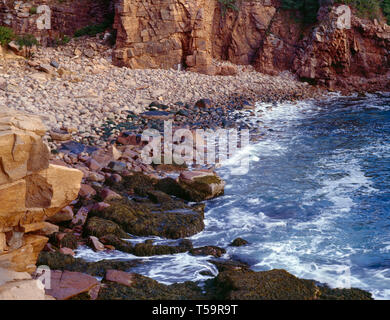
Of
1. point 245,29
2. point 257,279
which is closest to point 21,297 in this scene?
point 257,279

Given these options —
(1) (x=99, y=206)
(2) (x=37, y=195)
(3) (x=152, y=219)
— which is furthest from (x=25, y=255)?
(3) (x=152, y=219)

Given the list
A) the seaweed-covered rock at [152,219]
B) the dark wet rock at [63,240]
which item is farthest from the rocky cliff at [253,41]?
the dark wet rock at [63,240]

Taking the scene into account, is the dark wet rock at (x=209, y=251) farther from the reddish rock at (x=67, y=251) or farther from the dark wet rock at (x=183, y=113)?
the dark wet rock at (x=183, y=113)

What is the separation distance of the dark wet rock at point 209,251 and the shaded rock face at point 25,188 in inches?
84.6

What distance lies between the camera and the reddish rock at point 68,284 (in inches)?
187

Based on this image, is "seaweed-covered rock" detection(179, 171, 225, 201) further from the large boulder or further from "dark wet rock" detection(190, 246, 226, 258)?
the large boulder

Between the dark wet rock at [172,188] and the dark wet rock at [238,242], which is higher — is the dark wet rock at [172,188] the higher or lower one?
the higher one

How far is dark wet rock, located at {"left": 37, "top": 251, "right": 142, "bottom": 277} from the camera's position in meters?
5.64

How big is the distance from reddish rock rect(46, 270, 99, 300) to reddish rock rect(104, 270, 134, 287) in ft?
0.74

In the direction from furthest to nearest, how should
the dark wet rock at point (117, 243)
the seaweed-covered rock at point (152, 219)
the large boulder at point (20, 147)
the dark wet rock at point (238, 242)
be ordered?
the seaweed-covered rock at point (152, 219) → the dark wet rock at point (238, 242) → the dark wet rock at point (117, 243) → the large boulder at point (20, 147)

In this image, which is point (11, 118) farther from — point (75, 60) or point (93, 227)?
point (75, 60)

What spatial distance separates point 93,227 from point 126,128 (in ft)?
21.3

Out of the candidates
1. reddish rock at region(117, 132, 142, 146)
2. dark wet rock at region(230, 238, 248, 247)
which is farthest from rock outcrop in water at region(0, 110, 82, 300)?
reddish rock at region(117, 132, 142, 146)

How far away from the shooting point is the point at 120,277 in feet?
17.5
